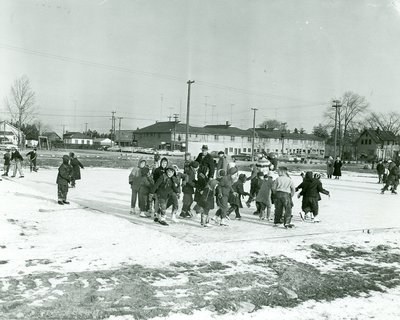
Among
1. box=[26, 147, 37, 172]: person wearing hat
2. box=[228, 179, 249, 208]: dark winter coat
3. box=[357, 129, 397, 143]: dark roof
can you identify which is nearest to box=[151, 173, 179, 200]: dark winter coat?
box=[228, 179, 249, 208]: dark winter coat

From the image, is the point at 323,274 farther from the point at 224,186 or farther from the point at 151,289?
the point at 224,186

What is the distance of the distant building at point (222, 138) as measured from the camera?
9031cm

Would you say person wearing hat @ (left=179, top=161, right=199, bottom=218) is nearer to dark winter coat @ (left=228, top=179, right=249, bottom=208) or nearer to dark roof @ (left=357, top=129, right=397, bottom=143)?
dark winter coat @ (left=228, top=179, right=249, bottom=208)

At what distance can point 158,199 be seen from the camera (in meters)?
10.9

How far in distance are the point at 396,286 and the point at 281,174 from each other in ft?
15.7

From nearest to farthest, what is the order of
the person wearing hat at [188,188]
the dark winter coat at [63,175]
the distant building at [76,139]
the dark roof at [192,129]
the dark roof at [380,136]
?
the person wearing hat at [188,188] < the dark winter coat at [63,175] < the dark roof at [192,129] < the dark roof at [380,136] < the distant building at [76,139]

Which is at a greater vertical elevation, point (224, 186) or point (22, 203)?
point (224, 186)

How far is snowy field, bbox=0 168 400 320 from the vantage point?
5.54m

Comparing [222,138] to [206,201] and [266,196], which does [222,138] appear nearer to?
[266,196]

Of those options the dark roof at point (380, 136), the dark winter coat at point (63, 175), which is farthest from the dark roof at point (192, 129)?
the dark winter coat at point (63, 175)

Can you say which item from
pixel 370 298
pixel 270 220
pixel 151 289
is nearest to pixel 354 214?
pixel 270 220

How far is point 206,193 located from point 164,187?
3.28 feet

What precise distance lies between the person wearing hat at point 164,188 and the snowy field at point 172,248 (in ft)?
1.26

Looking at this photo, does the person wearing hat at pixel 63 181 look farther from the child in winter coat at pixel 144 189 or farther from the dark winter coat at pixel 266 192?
the dark winter coat at pixel 266 192
